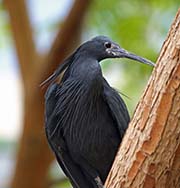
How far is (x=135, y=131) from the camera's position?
164 cm

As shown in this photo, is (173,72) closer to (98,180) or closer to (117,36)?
(98,180)

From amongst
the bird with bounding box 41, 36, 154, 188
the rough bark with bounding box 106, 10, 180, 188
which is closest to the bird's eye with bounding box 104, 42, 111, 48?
A: the bird with bounding box 41, 36, 154, 188

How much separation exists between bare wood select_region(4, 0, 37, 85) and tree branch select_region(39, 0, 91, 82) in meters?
0.17

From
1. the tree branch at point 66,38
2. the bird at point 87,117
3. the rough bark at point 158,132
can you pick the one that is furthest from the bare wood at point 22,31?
the rough bark at point 158,132

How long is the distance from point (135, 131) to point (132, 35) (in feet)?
5.41

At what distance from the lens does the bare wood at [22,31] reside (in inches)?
123

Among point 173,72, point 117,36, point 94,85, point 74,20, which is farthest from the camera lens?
point 117,36

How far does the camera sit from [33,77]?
10.1 ft

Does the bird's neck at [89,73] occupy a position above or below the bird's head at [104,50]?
below

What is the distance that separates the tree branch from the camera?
9.72ft

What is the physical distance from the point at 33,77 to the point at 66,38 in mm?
265

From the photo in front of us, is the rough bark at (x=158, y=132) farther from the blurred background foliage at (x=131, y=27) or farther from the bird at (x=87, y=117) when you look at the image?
the blurred background foliage at (x=131, y=27)

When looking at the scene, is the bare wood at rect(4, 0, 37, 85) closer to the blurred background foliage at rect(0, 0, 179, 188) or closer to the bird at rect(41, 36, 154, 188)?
the blurred background foliage at rect(0, 0, 179, 188)

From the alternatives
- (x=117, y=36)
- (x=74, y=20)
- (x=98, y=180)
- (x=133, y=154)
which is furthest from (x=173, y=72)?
(x=117, y=36)
